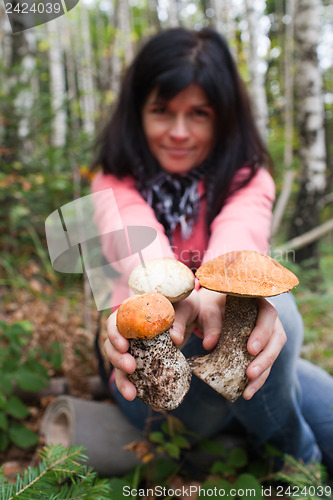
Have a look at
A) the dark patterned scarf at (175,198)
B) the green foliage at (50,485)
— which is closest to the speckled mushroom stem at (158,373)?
the green foliage at (50,485)

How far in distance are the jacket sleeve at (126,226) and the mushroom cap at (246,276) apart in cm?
15

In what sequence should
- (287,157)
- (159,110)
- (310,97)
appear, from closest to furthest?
1. (159,110)
2. (310,97)
3. (287,157)

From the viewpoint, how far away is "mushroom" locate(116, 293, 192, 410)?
561 millimetres

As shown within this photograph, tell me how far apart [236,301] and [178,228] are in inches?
25.0

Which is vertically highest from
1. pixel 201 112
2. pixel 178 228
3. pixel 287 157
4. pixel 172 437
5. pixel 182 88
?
pixel 182 88

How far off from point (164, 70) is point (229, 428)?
143 centimetres

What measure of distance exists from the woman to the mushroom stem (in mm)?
227

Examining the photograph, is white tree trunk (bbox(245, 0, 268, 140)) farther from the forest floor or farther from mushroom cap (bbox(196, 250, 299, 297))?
mushroom cap (bbox(196, 250, 299, 297))

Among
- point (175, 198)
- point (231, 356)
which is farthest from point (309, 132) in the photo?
point (231, 356)

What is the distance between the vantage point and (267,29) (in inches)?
401

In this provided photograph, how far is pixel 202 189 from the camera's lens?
53.4 inches

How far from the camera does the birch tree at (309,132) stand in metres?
3.33

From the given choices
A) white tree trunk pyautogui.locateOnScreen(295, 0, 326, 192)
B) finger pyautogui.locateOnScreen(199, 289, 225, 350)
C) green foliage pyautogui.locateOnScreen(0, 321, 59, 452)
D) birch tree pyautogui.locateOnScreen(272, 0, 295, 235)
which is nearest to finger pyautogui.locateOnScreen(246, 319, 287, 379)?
finger pyautogui.locateOnScreen(199, 289, 225, 350)

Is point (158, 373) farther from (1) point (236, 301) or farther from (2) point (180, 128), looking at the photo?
(2) point (180, 128)
